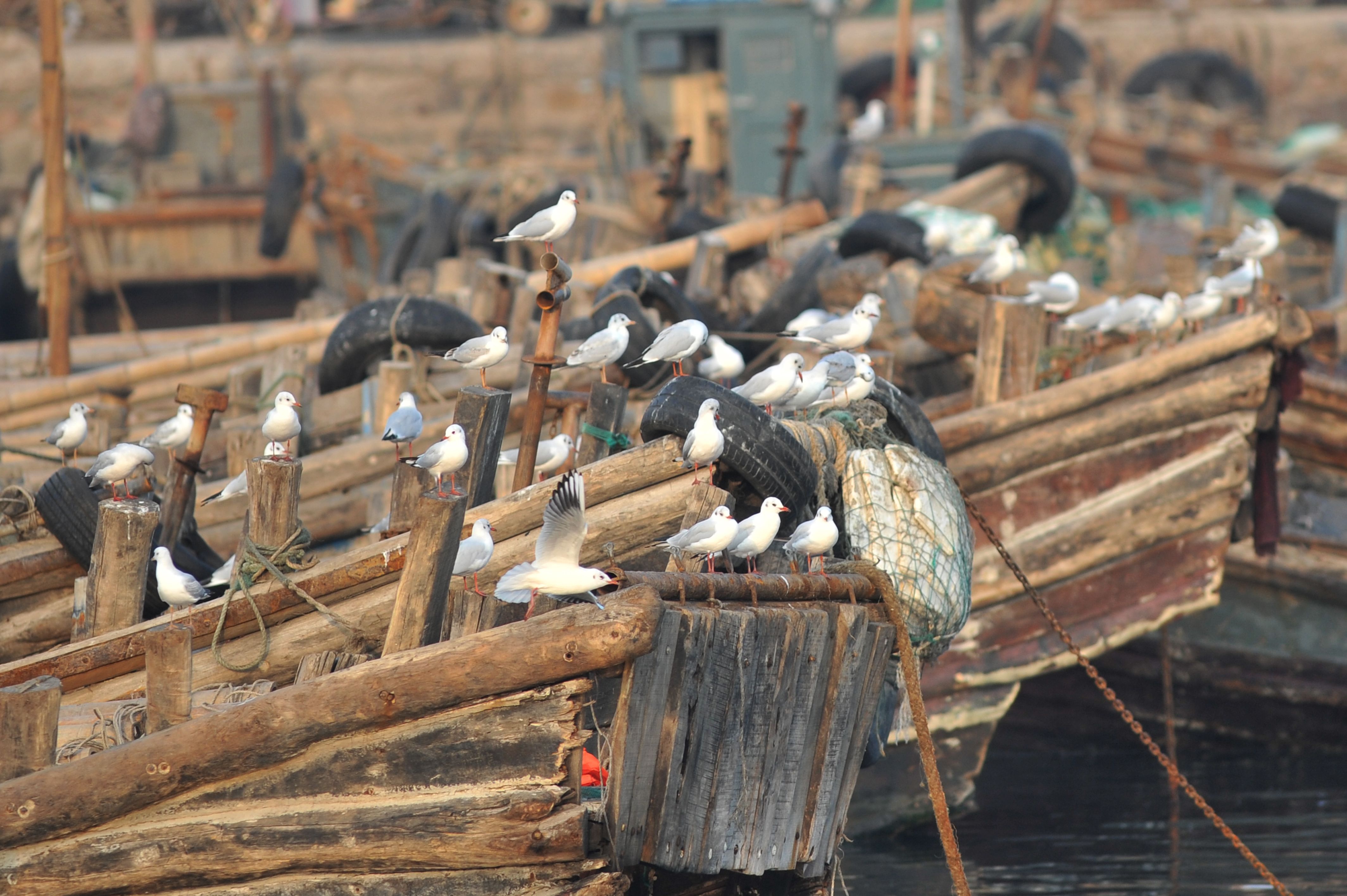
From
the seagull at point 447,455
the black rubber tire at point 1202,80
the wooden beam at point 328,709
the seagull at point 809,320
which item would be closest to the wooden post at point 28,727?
the wooden beam at point 328,709

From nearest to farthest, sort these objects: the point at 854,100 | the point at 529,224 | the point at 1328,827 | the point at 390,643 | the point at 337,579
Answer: the point at 390,643 < the point at 337,579 < the point at 529,224 < the point at 1328,827 < the point at 854,100

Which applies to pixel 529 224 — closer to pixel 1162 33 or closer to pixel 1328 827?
pixel 1328 827

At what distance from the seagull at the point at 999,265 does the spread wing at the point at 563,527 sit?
557 cm

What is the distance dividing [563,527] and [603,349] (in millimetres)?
2638

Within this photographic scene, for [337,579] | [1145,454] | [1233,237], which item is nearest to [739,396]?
[337,579]

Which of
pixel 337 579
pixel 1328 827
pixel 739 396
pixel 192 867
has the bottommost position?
pixel 1328 827

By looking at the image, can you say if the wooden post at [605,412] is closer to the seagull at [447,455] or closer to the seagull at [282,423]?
the seagull at [447,455]

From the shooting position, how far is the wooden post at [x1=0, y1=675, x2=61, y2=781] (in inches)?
212

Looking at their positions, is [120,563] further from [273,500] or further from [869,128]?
[869,128]

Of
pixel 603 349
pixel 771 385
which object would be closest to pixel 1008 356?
pixel 771 385

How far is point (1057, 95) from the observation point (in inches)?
1111

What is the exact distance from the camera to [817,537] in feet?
20.6

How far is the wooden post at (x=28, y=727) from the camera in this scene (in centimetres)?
539

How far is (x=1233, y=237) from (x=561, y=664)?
35.0 feet
